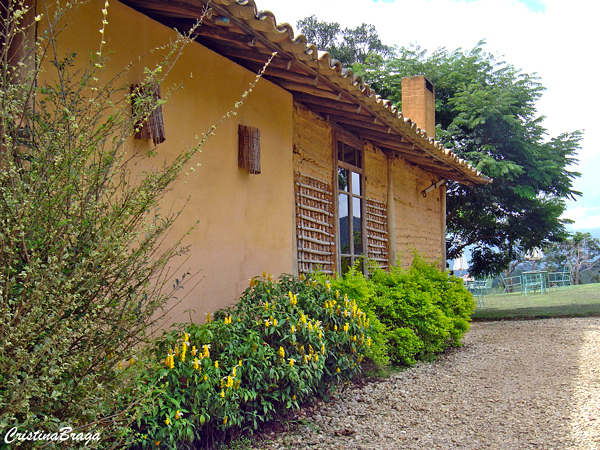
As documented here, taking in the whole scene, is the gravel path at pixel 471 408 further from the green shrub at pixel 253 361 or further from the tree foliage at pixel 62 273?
the tree foliage at pixel 62 273

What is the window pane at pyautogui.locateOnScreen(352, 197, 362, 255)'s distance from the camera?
287 inches

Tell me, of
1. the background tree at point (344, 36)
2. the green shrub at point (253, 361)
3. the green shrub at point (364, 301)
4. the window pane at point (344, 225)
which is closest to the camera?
the green shrub at point (253, 361)

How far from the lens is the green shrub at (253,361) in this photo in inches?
110

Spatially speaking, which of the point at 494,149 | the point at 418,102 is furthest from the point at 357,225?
the point at 494,149

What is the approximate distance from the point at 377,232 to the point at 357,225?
2.18ft

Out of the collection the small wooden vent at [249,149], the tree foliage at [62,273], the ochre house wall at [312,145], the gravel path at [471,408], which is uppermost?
the ochre house wall at [312,145]

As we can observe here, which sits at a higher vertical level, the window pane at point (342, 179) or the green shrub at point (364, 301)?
the window pane at point (342, 179)

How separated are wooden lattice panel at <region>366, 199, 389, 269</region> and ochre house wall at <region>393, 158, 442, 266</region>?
303 mm

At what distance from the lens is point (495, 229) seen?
13.3m

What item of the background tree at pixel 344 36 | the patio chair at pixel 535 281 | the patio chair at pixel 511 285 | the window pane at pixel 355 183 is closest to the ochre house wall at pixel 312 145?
the window pane at pixel 355 183

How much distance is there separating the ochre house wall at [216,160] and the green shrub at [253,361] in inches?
18.8

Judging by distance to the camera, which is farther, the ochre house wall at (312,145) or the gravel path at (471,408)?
the ochre house wall at (312,145)

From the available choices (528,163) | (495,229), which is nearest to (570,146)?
(528,163)

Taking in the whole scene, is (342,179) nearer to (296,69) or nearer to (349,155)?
(349,155)
